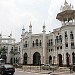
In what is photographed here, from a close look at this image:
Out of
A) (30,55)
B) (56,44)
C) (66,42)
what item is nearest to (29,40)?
(30,55)

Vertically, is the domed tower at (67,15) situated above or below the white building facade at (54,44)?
above

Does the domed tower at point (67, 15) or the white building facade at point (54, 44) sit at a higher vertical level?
the domed tower at point (67, 15)

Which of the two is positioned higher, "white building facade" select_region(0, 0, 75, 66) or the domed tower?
the domed tower

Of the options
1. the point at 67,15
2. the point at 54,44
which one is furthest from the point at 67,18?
the point at 54,44

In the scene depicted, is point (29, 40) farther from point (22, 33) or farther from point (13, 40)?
point (13, 40)

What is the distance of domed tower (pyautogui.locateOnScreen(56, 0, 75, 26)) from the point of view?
170 ft

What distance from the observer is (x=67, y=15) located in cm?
5297

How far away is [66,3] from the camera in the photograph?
54.2 metres

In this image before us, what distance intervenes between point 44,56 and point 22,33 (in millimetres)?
14331

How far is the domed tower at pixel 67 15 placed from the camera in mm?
51906

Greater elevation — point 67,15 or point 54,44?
point 67,15

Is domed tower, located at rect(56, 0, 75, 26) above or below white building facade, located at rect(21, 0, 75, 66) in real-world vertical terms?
above

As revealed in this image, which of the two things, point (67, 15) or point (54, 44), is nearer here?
point (67, 15)

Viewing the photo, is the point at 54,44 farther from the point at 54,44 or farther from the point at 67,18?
the point at 67,18
